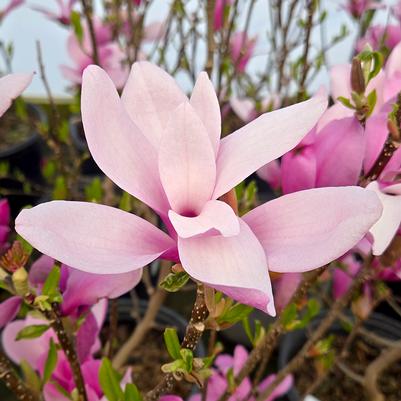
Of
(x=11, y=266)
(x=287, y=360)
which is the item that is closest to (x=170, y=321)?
(x=287, y=360)

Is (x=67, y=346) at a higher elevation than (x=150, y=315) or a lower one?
higher

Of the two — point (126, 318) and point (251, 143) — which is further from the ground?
point (251, 143)

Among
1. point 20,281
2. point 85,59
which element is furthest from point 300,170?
point 85,59

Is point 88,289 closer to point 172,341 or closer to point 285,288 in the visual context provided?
point 172,341

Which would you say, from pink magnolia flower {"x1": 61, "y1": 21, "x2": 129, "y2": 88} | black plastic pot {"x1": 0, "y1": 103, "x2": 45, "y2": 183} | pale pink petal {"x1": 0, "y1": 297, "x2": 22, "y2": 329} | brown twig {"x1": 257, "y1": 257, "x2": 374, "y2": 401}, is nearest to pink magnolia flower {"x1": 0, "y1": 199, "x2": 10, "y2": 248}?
pale pink petal {"x1": 0, "y1": 297, "x2": 22, "y2": 329}

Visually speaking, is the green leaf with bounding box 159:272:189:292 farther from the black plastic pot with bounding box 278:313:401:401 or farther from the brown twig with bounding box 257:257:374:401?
the black plastic pot with bounding box 278:313:401:401

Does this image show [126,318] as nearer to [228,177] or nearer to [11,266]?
[11,266]
